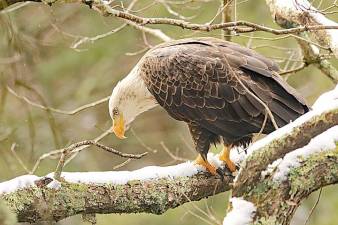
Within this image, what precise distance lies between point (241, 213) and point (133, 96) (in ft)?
10.4

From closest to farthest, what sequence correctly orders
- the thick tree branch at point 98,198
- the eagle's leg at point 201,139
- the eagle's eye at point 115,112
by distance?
the thick tree branch at point 98,198
the eagle's leg at point 201,139
the eagle's eye at point 115,112

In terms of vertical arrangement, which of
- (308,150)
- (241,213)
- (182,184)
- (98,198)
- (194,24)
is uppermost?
(194,24)

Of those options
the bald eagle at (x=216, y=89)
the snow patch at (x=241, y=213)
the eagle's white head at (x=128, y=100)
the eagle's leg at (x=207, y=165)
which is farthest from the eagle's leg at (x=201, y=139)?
the snow patch at (x=241, y=213)

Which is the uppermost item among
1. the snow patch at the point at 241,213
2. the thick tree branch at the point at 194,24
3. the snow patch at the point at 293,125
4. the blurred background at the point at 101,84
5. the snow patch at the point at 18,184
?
the thick tree branch at the point at 194,24

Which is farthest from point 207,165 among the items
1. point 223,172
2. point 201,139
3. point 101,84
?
point 101,84

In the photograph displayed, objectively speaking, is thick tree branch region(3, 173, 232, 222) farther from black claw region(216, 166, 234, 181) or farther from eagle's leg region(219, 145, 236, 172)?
eagle's leg region(219, 145, 236, 172)

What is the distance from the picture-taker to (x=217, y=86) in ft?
18.1

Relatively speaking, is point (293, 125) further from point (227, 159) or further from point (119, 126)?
point (119, 126)

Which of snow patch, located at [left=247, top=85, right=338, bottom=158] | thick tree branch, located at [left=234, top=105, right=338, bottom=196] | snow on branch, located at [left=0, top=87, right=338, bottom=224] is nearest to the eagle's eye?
snow on branch, located at [left=0, top=87, right=338, bottom=224]

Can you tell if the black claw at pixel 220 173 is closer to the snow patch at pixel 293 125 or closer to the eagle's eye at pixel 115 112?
the eagle's eye at pixel 115 112

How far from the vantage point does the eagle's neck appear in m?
5.97

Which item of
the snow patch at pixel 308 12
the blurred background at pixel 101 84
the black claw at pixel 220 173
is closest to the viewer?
the snow patch at pixel 308 12

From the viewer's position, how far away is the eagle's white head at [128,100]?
236 inches

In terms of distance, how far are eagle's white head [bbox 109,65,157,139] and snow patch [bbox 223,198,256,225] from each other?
3005mm
